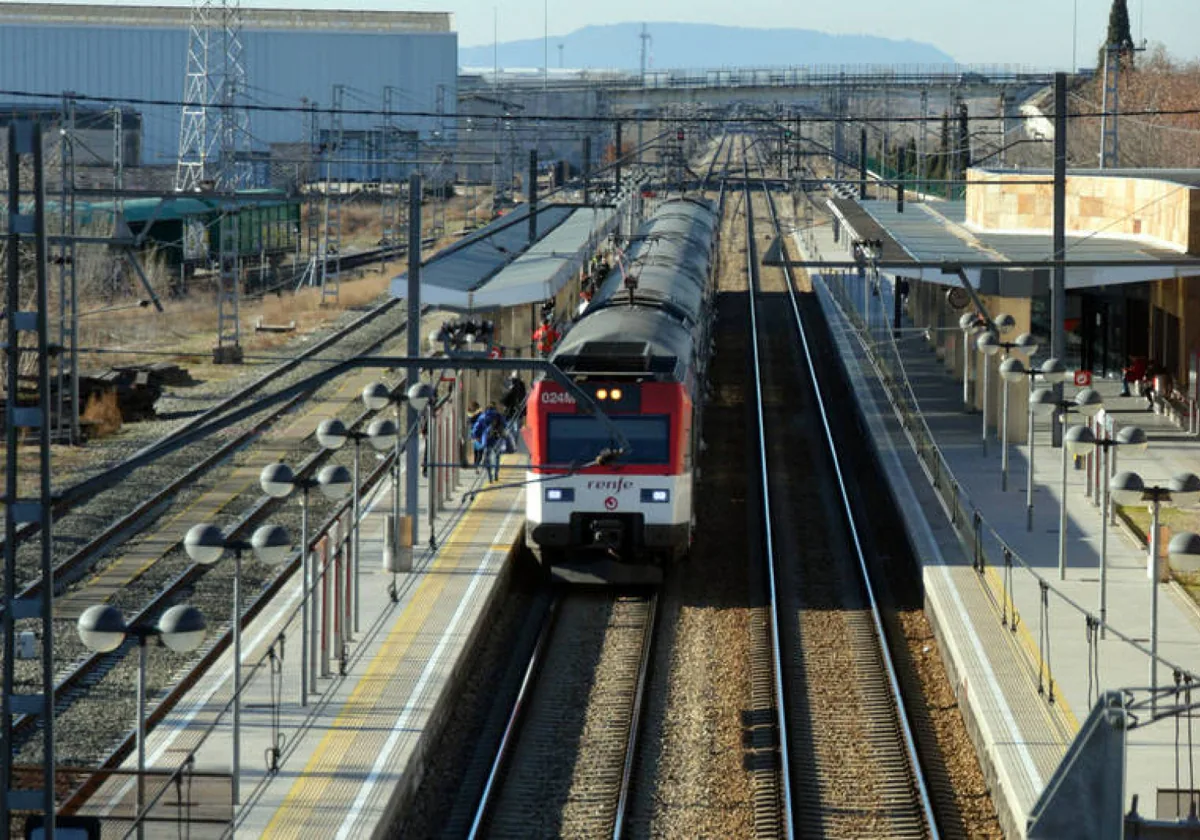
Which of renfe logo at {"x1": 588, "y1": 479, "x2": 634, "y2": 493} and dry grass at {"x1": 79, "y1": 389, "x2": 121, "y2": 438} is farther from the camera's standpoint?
dry grass at {"x1": 79, "y1": 389, "x2": 121, "y2": 438}

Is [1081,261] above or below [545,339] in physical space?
above

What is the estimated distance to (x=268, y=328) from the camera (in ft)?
158

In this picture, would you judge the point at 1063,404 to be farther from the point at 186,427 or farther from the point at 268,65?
the point at 268,65

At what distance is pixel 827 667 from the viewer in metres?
18.5

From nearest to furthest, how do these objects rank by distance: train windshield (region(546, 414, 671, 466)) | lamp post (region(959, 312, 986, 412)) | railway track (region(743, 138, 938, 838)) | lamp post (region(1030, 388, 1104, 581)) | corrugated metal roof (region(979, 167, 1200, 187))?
railway track (region(743, 138, 938, 838))
train windshield (region(546, 414, 671, 466))
lamp post (region(1030, 388, 1104, 581))
lamp post (region(959, 312, 986, 412))
corrugated metal roof (region(979, 167, 1200, 187))

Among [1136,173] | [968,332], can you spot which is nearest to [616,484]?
[968,332]

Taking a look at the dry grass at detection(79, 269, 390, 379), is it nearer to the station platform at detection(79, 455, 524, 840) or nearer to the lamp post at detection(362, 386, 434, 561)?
the lamp post at detection(362, 386, 434, 561)

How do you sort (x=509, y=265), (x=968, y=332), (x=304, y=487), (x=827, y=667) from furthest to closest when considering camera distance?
1. (x=509, y=265)
2. (x=968, y=332)
3. (x=827, y=667)
4. (x=304, y=487)

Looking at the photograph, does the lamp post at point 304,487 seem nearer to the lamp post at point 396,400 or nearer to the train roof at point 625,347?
the lamp post at point 396,400

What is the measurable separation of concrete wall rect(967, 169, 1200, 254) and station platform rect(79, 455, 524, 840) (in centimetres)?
1351

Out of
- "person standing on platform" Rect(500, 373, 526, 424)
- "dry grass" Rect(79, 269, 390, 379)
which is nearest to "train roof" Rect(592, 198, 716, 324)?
"person standing on platform" Rect(500, 373, 526, 424)

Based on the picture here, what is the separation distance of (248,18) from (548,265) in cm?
7490

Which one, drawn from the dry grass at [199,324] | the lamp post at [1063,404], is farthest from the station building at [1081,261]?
the dry grass at [199,324]

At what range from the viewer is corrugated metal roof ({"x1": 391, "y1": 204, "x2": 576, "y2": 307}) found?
27.5 metres
